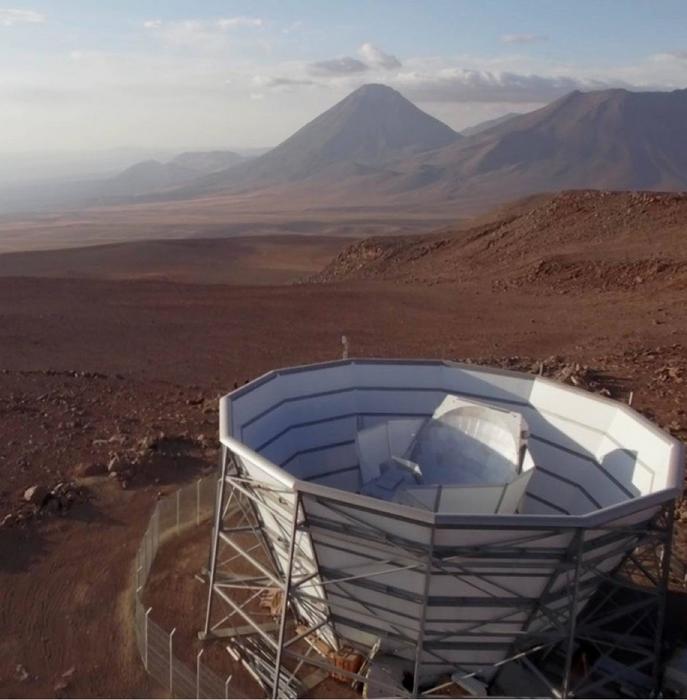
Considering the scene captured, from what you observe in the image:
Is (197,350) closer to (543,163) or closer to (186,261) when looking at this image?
(186,261)

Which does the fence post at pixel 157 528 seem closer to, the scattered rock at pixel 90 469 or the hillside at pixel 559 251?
the scattered rock at pixel 90 469

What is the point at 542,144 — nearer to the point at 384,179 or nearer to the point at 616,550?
the point at 384,179

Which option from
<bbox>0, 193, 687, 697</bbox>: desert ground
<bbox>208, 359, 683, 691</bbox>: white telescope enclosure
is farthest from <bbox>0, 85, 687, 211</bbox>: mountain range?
<bbox>208, 359, 683, 691</bbox>: white telescope enclosure

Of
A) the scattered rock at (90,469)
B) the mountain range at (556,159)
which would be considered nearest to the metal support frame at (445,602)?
the scattered rock at (90,469)

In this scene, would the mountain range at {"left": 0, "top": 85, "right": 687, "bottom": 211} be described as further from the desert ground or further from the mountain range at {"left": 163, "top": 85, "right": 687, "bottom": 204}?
the desert ground

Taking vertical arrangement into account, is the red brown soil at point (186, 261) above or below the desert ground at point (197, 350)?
below

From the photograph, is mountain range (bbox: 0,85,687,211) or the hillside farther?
mountain range (bbox: 0,85,687,211)
